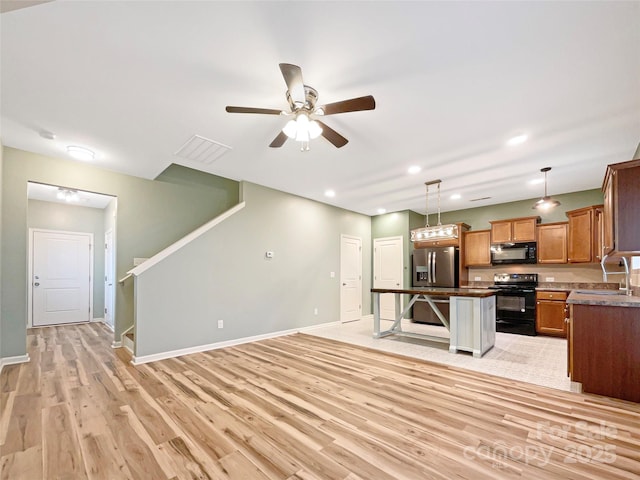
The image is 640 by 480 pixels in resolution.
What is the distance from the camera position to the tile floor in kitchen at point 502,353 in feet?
11.1

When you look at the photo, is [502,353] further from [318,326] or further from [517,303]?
[318,326]

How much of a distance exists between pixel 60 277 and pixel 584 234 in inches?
440

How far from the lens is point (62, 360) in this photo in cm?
391

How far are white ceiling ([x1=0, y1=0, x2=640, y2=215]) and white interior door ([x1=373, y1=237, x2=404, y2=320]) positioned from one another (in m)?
3.61

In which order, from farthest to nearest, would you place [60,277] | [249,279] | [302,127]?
[60,277] < [249,279] < [302,127]

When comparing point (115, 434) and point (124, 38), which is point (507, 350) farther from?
point (124, 38)

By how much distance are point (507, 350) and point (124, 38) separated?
589 cm

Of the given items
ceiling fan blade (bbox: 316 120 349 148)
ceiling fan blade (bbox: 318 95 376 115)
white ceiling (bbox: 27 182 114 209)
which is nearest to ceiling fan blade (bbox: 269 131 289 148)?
ceiling fan blade (bbox: 316 120 349 148)

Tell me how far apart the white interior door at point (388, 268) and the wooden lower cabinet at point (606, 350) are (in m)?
4.30

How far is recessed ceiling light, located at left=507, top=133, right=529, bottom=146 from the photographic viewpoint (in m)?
3.28

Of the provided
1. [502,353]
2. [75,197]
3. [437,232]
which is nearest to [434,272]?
[437,232]

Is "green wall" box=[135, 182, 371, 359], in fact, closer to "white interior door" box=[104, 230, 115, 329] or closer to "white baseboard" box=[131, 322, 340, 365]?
"white baseboard" box=[131, 322, 340, 365]

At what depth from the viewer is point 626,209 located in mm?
2645

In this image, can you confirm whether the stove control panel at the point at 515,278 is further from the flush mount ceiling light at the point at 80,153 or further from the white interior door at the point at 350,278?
the flush mount ceiling light at the point at 80,153
